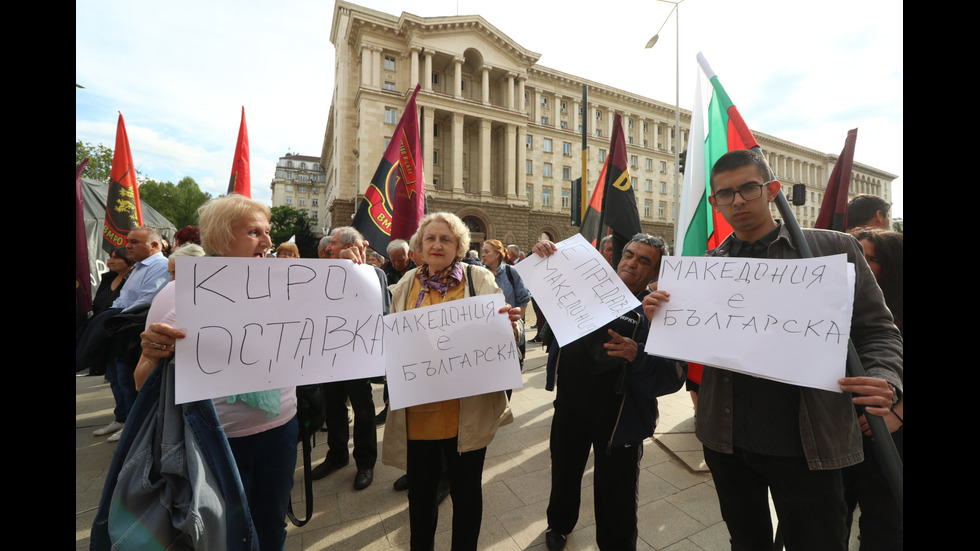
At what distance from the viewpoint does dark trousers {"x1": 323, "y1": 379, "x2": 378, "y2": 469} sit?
128 inches

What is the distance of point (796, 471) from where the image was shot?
141cm

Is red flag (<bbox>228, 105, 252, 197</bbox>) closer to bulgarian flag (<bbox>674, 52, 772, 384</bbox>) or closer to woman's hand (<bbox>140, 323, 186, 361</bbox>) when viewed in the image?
woman's hand (<bbox>140, 323, 186, 361</bbox>)

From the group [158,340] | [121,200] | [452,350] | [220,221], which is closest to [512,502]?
[452,350]

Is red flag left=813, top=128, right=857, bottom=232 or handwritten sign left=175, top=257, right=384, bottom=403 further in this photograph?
red flag left=813, top=128, right=857, bottom=232

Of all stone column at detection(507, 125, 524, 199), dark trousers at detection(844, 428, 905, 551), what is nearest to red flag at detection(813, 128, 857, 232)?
dark trousers at detection(844, 428, 905, 551)

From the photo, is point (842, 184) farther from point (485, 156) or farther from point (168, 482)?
point (485, 156)

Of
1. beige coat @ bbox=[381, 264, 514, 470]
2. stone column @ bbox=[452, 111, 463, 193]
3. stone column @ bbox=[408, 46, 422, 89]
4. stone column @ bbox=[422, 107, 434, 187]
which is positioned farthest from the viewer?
stone column @ bbox=[452, 111, 463, 193]

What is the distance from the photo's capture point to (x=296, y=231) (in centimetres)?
2930

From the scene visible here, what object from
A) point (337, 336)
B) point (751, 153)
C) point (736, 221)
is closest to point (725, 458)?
point (736, 221)

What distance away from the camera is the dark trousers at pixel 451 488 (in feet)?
6.42

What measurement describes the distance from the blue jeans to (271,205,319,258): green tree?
14.0 metres

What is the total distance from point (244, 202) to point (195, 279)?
42 centimetres

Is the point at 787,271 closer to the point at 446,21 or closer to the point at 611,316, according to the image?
the point at 611,316

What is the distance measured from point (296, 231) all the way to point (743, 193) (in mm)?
32091
